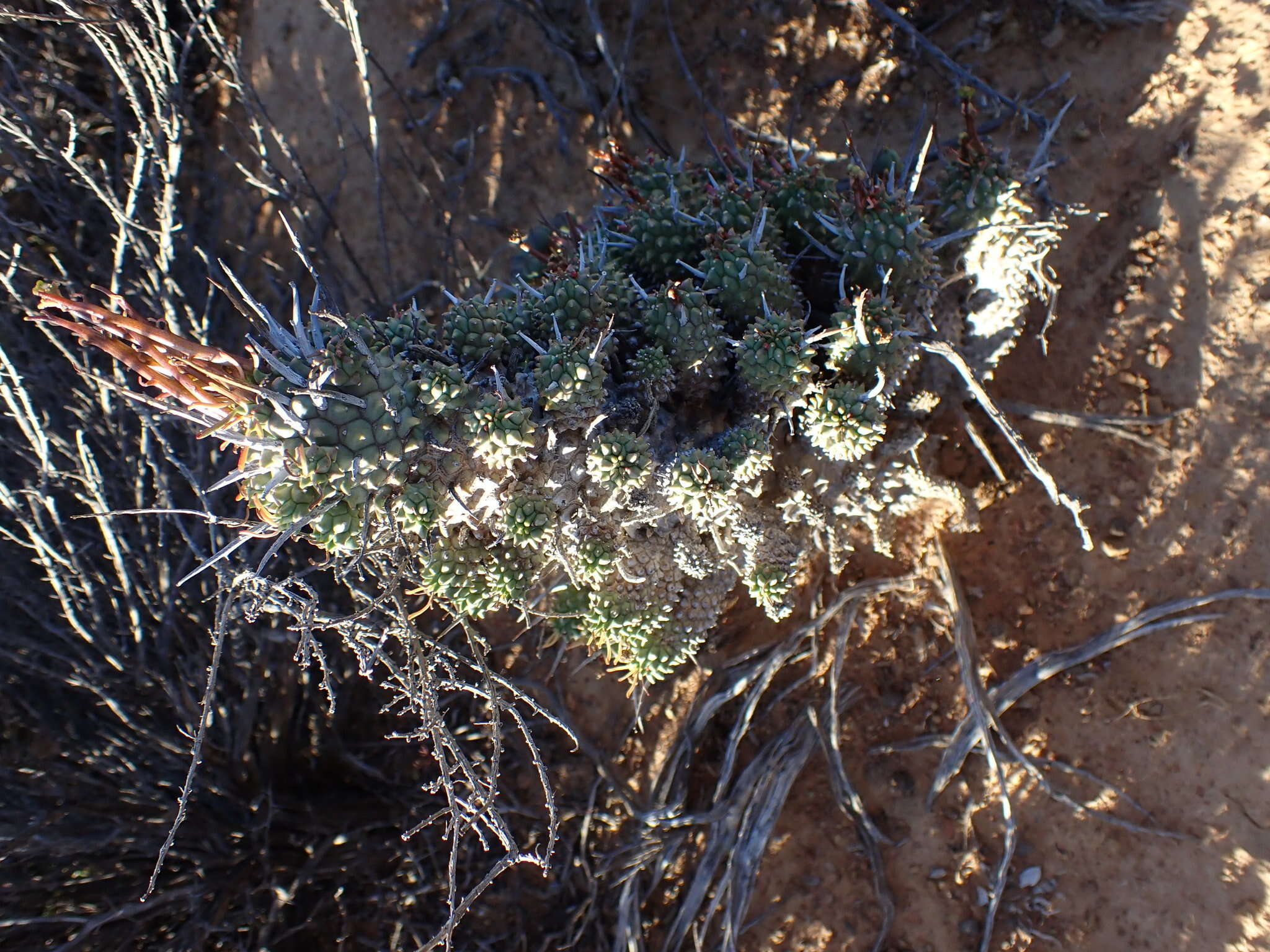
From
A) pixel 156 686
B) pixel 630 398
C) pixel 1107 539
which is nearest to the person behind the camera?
pixel 630 398

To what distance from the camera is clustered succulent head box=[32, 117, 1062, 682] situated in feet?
4.75

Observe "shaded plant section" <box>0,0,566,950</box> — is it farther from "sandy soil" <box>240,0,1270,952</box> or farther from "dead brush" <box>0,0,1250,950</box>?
"sandy soil" <box>240,0,1270,952</box>

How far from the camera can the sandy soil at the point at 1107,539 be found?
2.31 metres

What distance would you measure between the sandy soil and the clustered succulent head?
0.62m

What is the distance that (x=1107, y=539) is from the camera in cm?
247

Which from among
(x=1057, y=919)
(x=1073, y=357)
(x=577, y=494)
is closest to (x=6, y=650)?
(x=577, y=494)

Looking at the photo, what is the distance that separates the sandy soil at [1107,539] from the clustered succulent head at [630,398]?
24.4 inches

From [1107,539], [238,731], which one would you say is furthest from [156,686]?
[1107,539]

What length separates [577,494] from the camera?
1.83m

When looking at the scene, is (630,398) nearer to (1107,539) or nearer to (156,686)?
(1107,539)

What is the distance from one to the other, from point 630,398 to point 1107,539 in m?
1.60

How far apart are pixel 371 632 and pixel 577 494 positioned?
0.53 meters

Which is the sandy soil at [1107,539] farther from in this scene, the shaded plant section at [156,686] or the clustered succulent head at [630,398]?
the shaded plant section at [156,686]

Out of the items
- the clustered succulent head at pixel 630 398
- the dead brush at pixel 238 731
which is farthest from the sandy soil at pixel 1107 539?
the clustered succulent head at pixel 630 398
